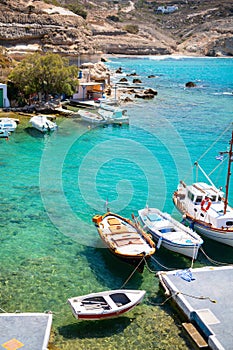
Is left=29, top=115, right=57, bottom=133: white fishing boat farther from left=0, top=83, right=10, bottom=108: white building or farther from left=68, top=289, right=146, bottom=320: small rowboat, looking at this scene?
left=68, top=289, right=146, bottom=320: small rowboat

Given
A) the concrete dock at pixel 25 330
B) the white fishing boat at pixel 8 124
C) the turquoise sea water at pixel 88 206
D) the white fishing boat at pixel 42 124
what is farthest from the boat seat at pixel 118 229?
the white fishing boat at pixel 42 124

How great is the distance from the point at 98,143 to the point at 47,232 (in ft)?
77.8

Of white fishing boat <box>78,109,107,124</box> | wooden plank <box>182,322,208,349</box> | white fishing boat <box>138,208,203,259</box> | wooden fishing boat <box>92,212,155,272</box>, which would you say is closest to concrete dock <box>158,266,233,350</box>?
wooden plank <box>182,322,208,349</box>

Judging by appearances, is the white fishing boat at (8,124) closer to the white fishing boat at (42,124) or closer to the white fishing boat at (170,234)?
the white fishing boat at (42,124)

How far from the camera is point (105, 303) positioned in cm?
2028

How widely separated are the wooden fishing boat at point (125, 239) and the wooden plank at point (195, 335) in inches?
201

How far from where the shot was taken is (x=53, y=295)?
2175cm

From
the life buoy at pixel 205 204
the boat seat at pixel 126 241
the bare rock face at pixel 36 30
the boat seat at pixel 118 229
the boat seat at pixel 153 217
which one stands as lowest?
the boat seat at pixel 126 241

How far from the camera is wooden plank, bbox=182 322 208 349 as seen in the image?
17.9 meters

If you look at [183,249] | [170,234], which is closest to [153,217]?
[170,234]

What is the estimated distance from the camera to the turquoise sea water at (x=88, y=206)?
19.9 m

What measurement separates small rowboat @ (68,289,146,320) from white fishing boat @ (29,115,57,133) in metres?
34.9

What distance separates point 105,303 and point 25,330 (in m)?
4.04

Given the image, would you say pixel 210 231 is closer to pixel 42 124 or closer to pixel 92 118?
pixel 42 124
